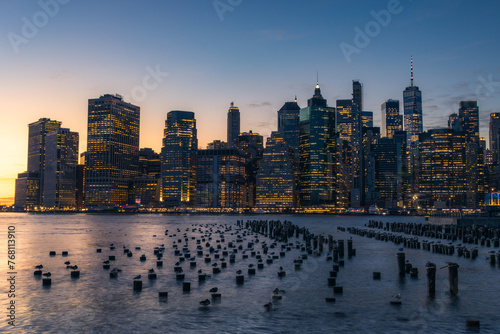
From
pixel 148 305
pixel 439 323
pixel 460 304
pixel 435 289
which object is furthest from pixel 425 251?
pixel 148 305

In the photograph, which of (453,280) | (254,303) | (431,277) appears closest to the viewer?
(254,303)

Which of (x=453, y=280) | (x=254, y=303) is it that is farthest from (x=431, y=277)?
(x=254, y=303)

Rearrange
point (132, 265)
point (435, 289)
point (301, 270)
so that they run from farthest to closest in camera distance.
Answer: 1. point (132, 265)
2. point (301, 270)
3. point (435, 289)

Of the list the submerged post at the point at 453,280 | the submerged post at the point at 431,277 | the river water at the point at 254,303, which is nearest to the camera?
the river water at the point at 254,303

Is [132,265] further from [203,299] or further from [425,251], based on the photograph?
[425,251]

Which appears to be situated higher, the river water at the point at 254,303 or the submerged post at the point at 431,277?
the submerged post at the point at 431,277

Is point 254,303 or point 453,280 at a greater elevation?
point 453,280

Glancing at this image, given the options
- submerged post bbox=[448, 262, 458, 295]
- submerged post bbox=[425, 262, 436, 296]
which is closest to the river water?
submerged post bbox=[448, 262, 458, 295]

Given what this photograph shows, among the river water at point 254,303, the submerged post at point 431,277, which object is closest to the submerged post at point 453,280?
the river water at point 254,303

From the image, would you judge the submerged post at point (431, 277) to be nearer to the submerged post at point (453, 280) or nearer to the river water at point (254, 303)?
the river water at point (254, 303)

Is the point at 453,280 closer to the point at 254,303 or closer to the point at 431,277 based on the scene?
the point at 431,277

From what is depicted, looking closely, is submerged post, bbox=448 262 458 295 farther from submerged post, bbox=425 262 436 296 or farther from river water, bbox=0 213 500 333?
submerged post, bbox=425 262 436 296
